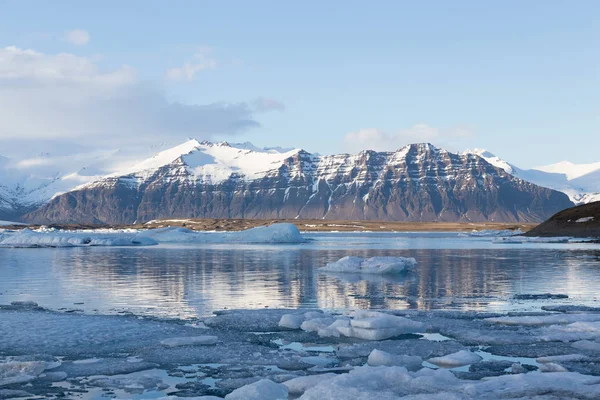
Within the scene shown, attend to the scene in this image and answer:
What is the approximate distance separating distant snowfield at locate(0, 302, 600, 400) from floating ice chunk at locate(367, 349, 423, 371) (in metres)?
0.02

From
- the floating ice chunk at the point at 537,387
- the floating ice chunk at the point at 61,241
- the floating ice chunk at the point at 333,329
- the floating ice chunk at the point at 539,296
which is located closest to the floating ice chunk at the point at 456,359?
the floating ice chunk at the point at 537,387

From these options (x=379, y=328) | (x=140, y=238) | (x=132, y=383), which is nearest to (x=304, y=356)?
(x=379, y=328)

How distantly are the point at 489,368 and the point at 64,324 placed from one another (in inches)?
484

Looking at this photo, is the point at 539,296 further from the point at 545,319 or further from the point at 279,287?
the point at 279,287

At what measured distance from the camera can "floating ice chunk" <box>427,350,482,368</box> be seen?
1414 cm

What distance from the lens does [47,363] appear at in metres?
14.1

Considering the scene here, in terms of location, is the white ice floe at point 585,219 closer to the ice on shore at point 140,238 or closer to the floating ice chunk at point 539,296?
the ice on shore at point 140,238

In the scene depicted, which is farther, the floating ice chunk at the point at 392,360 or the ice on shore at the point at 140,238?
the ice on shore at the point at 140,238

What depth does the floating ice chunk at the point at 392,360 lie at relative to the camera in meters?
13.9

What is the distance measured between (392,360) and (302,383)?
2791mm

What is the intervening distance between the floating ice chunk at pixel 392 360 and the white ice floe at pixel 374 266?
2285 centimetres

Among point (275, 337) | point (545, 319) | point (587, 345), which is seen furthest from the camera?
point (545, 319)

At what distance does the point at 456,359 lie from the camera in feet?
46.8

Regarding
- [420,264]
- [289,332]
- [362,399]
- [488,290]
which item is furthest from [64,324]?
[420,264]
